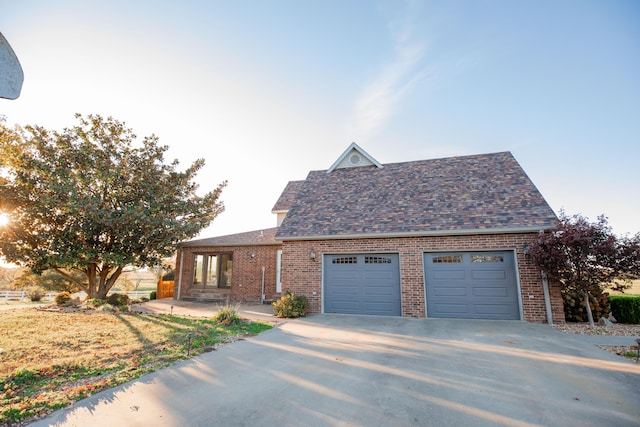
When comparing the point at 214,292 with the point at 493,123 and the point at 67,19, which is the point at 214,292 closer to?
the point at 67,19

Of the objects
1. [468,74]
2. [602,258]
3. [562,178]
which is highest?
[468,74]

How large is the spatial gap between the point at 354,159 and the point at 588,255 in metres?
10.1

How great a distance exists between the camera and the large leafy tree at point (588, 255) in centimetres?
801

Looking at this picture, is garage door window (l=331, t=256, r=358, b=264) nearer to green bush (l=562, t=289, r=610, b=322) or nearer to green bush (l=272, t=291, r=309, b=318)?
green bush (l=272, t=291, r=309, b=318)

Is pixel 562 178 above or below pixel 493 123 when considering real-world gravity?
below

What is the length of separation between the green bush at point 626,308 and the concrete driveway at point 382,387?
4452 millimetres

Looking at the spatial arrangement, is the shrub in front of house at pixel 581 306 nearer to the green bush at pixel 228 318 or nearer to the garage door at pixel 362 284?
the garage door at pixel 362 284

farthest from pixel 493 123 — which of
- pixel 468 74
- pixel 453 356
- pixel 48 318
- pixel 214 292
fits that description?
pixel 48 318

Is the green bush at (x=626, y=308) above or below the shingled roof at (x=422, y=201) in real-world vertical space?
below

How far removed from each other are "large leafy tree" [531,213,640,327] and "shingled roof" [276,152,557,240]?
93 cm

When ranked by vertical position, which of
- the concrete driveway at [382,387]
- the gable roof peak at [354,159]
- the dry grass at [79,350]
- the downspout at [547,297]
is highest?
the gable roof peak at [354,159]

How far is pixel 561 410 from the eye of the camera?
11.7ft

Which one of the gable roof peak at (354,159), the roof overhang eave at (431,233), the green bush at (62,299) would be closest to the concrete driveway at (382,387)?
Answer: the roof overhang eave at (431,233)

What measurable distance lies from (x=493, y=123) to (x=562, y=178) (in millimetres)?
4889
